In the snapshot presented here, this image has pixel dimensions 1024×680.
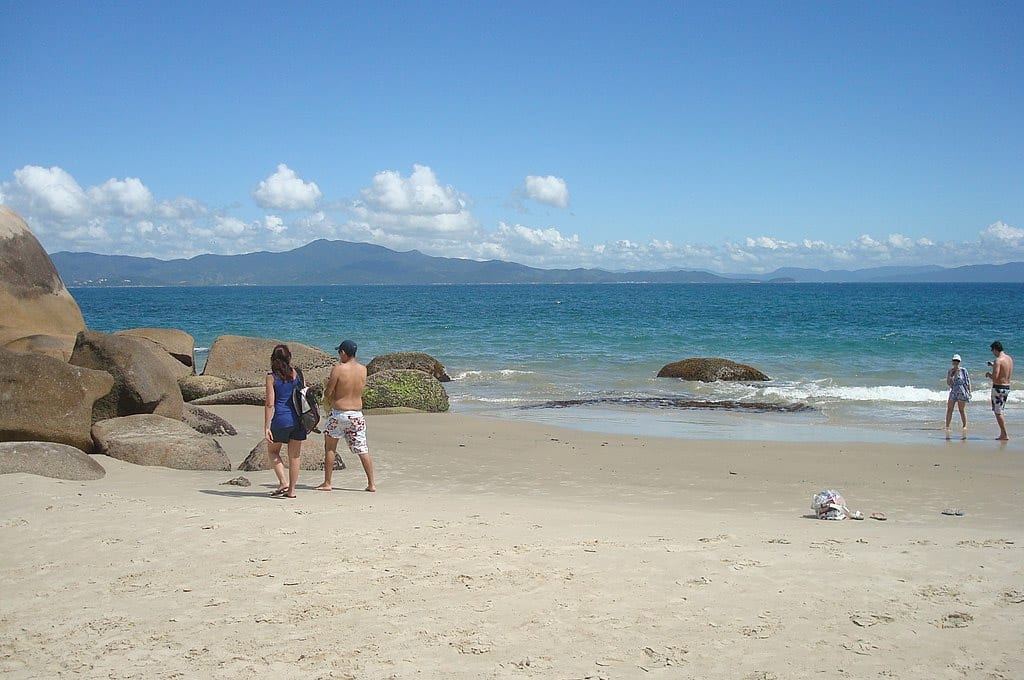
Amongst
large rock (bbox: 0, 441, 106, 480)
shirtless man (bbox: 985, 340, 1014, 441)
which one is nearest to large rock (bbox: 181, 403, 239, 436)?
large rock (bbox: 0, 441, 106, 480)

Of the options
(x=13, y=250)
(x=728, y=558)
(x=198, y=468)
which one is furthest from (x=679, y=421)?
Result: (x=13, y=250)

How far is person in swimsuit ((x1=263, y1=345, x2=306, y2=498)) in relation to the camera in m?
8.41

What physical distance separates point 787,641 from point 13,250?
686 inches

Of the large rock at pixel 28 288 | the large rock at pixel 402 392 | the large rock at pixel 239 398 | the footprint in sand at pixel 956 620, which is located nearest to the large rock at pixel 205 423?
the large rock at pixel 239 398

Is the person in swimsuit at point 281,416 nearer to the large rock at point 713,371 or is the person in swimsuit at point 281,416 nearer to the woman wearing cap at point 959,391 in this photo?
the woman wearing cap at point 959,391

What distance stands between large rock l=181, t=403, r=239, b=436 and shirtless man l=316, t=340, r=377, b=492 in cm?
449

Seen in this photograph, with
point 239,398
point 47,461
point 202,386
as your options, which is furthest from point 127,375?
point 202,386

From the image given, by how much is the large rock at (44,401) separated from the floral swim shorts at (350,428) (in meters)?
3.00

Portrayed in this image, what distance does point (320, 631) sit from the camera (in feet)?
15.6

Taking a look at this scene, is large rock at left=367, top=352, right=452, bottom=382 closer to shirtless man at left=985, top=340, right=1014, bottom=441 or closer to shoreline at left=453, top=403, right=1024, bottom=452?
shoreline at left=453, top=403, right=1024, bottom=452

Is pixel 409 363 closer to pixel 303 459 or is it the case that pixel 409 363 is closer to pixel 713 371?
pixel 713 371

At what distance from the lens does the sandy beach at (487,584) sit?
4.44m

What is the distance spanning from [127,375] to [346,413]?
367cm

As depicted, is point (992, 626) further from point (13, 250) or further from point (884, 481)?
point (13, 250)
